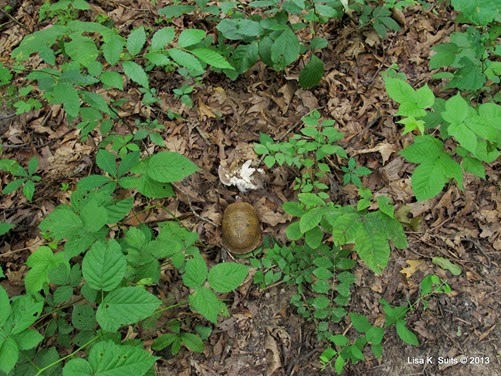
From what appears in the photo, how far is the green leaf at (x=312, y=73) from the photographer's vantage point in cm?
353

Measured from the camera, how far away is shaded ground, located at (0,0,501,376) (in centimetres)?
275

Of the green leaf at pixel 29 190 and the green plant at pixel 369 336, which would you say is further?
the green leaf at pixel 29 190

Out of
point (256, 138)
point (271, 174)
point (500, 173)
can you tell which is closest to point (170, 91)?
point (256, 138)

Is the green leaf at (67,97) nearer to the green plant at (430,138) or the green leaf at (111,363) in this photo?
the green leaf at (111,363)

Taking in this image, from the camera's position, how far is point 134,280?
2.38 meters

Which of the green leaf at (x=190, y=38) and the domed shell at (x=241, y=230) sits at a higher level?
the green leaf at (x=190, y=38)

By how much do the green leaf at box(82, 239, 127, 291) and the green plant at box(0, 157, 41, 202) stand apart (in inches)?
66.4

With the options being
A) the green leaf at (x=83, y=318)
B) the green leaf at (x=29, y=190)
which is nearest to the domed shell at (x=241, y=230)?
the green leaf at (x=83, y=318)

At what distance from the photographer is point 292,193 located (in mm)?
3393

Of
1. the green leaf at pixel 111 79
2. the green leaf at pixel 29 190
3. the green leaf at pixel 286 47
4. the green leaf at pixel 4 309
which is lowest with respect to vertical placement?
the green leaf at pixel 29 190

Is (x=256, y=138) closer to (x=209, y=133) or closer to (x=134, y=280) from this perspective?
(x=209, y=133)

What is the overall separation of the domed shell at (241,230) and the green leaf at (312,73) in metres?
1.33

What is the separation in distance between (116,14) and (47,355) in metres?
3.65

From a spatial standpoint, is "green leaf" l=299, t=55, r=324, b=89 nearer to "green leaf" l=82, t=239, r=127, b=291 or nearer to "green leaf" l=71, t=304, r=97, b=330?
"green leaf" l=82, t=239, r=127, b=291
